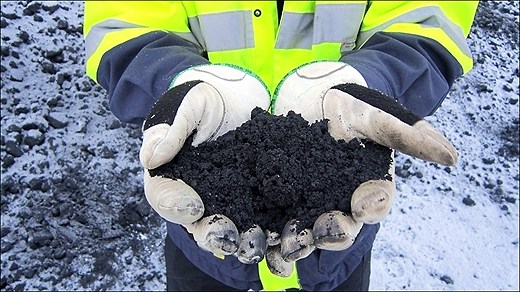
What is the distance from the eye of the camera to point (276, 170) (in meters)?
1.03

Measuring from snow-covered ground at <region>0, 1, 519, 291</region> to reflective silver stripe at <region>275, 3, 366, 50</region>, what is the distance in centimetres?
114

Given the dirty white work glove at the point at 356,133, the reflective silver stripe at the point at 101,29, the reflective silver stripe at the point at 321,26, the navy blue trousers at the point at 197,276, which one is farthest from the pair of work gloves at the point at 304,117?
the navy blue trousers at the point at 197,276

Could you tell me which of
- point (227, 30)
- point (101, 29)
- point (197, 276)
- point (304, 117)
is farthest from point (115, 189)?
point (304, 117)

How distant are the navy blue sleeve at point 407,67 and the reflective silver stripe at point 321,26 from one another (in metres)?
0.05

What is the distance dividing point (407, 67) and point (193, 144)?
0.49m

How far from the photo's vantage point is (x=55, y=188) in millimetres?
2168

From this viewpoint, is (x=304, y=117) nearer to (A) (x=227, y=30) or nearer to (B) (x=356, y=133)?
(B) (x=356, y=133)

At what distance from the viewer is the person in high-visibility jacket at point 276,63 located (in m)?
1.07

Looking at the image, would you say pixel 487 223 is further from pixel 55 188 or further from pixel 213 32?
pixel 55 188

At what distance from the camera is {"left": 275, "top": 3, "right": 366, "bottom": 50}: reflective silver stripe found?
120 centimetres

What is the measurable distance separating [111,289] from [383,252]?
105 centimetres

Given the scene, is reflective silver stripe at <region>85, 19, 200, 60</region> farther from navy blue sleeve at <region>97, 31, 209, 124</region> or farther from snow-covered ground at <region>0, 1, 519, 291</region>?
snow-covered ground at <region>0, 1, 519, 291</region>

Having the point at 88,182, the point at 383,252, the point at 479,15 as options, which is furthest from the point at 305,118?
the point at 479,15

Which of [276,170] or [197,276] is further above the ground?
[276,170]
